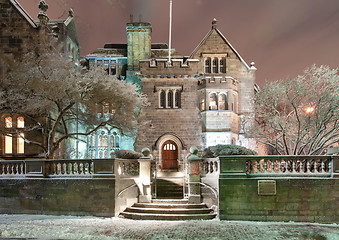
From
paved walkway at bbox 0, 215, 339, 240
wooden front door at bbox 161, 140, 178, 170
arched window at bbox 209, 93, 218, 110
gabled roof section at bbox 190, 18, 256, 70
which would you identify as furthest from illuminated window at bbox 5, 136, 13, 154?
gabled roof section at bbox 190, 18, 256, 70

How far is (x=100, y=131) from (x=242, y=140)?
41.1 feet

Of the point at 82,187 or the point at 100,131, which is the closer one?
the point at 82,187

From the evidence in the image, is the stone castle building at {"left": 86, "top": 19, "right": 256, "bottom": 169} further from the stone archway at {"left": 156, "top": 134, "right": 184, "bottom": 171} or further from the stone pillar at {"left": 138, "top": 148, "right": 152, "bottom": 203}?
the stone pillar at {"left": 138, "top": 148, "right": 152, "bottom": 203}

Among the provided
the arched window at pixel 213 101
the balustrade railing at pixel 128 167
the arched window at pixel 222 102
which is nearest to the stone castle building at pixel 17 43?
the balustrade railing at pixel 128 167

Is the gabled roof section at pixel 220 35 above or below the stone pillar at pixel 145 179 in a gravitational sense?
above

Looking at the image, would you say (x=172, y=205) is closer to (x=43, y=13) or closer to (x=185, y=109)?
(x=185, y=109)

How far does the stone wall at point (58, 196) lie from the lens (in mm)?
13789

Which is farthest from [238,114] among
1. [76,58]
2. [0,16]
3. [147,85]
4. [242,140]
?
[0,16]

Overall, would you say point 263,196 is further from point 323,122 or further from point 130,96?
point 130,96

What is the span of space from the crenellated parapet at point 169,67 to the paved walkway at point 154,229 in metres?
15.5

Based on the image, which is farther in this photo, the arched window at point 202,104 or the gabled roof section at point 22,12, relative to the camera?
the arched window at point 202,104

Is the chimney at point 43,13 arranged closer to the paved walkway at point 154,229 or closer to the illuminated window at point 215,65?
the illuminated window at point 215,65

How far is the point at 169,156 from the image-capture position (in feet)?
86.4

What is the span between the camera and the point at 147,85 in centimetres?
2627
